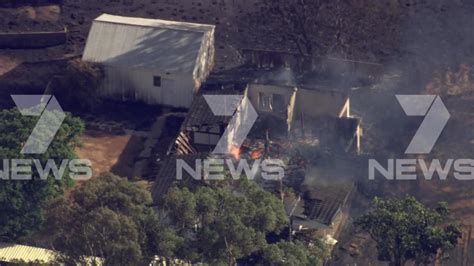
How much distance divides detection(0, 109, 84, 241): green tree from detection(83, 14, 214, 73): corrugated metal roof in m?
9.15

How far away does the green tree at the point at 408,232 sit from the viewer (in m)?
35.9

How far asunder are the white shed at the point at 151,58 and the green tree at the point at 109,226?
15657 mm

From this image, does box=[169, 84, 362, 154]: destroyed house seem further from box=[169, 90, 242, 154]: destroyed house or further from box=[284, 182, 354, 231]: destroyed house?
box=[284, 182, 354, 231]: destroyed house

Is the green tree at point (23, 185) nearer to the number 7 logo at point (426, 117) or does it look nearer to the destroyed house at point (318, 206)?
the destroyed house at point (318, 206)

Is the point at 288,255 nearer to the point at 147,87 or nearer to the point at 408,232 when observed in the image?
the point at 408,232

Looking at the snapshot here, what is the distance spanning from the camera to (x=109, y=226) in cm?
3319

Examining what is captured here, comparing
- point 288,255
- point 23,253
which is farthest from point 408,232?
point 23,253

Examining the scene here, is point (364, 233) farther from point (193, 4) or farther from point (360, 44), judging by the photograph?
point (193, 4)

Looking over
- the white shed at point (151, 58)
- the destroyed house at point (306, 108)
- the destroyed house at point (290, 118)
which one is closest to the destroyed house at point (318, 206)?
the destroyed house at point (290, 118)

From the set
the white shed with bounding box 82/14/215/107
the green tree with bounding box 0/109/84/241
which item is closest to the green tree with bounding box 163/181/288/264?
the green tree with bounding box 0/109/84/241

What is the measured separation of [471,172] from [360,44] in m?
12.3

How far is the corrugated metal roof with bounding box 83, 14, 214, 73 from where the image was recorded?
4972 centimetres

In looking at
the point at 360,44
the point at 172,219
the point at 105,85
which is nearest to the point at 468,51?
the point at 360,44

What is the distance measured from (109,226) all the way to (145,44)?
19.2 meters
